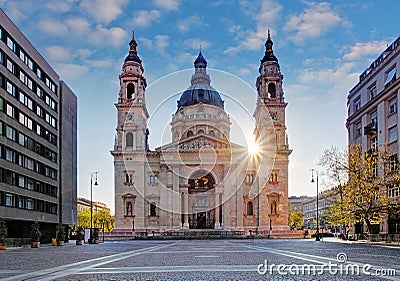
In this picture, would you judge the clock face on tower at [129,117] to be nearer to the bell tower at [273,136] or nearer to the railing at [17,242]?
the bell tower at [273,136]

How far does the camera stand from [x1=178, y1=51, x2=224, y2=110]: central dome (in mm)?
113562

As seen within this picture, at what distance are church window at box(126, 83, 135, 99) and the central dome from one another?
17.1m

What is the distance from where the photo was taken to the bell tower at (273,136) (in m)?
96.8

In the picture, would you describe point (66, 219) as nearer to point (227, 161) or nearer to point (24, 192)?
point (24, 192)

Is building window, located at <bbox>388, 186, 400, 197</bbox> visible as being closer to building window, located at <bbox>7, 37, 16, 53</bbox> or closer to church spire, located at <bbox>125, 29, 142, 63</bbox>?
building window, located at <bbox>7, 37, 16, 53</bbox>

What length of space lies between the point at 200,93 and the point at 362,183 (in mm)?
65687

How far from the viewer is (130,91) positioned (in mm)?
98188

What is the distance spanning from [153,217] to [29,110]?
138 ft

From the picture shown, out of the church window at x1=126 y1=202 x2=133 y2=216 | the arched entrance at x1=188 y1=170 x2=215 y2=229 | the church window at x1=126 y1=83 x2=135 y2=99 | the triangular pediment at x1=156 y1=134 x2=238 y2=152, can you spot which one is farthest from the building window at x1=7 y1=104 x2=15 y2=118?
the arched entrance at x1=188 y1=170 x2=215 y2=229

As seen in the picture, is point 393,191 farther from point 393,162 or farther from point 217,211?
point 217,211

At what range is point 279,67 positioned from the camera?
3900 inches

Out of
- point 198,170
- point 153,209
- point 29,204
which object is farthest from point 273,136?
point 29,204

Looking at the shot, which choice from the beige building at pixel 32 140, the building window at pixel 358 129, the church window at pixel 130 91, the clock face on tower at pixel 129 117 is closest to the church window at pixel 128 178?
the clock face on tower at pixel 129 117

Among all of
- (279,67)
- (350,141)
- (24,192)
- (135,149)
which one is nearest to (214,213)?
(135,149)
